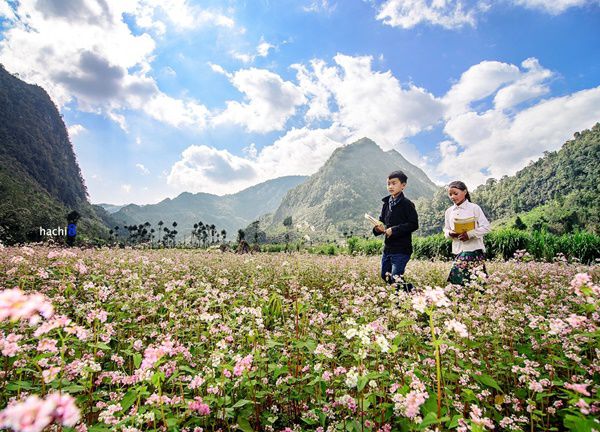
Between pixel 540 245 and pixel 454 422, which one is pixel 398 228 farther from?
pixel 540 245

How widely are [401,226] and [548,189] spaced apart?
5448 inches

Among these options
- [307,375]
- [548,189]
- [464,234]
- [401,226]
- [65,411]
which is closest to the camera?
[65,411]

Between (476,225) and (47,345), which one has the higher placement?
(476,225)

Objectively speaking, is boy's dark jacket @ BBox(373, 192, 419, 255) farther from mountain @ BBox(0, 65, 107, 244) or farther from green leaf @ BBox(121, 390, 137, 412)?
mountain @ BBox(0, 65, 107, 244)

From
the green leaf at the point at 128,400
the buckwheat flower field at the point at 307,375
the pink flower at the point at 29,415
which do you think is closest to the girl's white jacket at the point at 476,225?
the buckwheat flower field at the point at 307,375

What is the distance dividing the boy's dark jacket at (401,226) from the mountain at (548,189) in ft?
314

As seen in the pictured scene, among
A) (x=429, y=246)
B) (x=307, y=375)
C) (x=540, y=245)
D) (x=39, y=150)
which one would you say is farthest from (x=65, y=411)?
(x=39, y=150)

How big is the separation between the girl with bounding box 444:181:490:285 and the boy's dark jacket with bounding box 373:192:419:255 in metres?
0.65

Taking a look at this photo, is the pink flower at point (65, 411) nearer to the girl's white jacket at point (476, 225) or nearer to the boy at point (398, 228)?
the boy at point (398, 228)

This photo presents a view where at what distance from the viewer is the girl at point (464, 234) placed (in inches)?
222

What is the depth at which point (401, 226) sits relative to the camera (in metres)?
6.01

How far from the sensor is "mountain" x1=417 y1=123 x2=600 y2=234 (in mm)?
90312

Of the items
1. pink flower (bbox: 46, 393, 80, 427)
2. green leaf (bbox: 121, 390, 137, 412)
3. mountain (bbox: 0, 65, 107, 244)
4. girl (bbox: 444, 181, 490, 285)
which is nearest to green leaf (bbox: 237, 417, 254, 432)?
green leaf (bbox: 121, 390, 137, 412)

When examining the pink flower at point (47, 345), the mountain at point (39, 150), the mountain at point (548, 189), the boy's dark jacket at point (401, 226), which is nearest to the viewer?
the pink flower at point (47, 345)
